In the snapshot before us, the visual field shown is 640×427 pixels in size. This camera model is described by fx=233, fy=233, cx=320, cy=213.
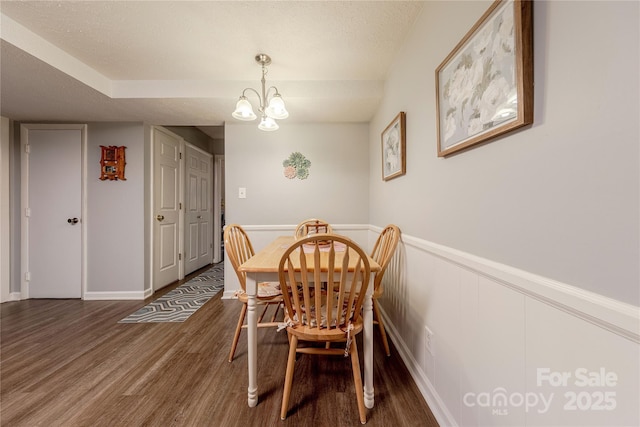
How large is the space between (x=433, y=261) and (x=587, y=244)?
0.68 m

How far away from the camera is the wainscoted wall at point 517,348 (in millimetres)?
484

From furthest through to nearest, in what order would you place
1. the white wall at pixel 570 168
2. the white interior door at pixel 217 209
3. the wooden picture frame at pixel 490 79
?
the white interior door at pixel 217 209 → the wooden picture frame at pixel 490 79 → the white wall at pixel 570 168

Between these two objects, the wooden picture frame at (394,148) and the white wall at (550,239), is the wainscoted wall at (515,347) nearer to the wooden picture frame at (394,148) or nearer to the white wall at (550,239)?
the white wall at (550,239)

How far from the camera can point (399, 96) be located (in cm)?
172

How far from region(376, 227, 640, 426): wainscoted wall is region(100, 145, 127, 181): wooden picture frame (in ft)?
10.6

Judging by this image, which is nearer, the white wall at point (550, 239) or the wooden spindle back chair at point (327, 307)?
the white wall at point (550, 239)

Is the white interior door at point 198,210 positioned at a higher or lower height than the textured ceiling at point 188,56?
lower

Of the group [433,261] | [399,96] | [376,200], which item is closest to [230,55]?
[399,96]

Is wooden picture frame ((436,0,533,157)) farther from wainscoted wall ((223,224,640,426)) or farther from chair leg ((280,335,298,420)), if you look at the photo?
chair leg ((280,335,298,420))

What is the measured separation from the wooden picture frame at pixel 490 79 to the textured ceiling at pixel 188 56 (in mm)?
761

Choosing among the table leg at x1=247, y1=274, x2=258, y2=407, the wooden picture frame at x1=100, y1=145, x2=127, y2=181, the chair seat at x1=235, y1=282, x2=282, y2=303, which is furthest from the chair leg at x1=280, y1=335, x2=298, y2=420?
the wooden picture frame at x1=100, y1=145, x2=127, y2=181

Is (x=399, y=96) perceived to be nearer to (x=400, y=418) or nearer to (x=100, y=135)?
(x=400, y=418)

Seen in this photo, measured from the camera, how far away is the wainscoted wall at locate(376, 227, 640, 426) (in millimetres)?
484

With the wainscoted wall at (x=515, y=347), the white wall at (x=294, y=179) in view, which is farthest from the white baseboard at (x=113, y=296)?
the wainscoted wall at (x=515, y=347)
